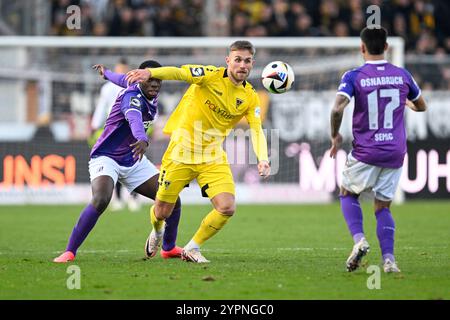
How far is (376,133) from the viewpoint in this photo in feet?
29.0

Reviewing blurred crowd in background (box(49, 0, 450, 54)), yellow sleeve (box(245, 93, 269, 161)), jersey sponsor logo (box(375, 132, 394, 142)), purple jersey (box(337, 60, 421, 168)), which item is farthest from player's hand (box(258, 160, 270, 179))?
blurred crowd in background (box(49, 0, 450, 54))

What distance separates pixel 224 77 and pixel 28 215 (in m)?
8.19

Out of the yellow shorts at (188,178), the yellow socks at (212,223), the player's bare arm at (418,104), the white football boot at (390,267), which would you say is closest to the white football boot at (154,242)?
the yellow shorts at (188,178)

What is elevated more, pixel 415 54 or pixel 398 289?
pixel 415 54

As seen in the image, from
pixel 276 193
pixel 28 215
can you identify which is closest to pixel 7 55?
pixel 28 215

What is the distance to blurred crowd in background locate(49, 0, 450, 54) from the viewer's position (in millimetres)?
23203

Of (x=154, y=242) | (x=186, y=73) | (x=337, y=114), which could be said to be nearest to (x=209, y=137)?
(x=186, y=73)

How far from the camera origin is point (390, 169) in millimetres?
8898

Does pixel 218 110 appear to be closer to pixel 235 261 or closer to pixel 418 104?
pixel 235 261

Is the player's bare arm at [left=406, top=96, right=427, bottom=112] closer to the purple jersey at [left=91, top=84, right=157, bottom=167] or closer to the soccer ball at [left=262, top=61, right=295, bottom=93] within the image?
the soccer ball at [left=262, top=61, right=295, bottom=93]

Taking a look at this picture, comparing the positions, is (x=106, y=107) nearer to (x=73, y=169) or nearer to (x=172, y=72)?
(x=73, y=169)

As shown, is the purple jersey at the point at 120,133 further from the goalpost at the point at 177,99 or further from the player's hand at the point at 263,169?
the goalpost at the point at 177,99

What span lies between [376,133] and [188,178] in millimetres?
2152

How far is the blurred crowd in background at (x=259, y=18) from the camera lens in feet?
76.1
